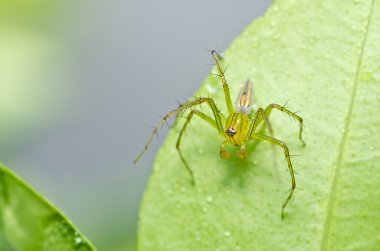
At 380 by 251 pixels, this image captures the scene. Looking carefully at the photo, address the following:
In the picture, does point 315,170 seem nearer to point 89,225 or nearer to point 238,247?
point 238,247

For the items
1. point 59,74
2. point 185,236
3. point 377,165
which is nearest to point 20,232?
point 185,236

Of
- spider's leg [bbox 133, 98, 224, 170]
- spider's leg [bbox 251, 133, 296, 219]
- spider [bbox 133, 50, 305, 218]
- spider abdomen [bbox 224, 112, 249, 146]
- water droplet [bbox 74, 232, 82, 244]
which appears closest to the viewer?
water droplet [bbox 74, 232, 82, 244]

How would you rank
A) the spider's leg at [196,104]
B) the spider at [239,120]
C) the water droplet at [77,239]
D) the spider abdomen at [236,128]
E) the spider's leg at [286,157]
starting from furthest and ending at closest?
1. the spider abdomen at [236,128]
2. the spider's leg at [196,104]
3. the spider at [239,120]
4. the spider's leg at [286,157]
5. the water droplet at [77,239]

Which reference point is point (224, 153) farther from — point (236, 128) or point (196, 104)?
point (236, 128)

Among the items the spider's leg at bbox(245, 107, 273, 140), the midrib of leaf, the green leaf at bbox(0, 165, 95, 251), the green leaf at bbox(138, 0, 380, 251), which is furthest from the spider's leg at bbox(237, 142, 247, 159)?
the green leaf at bbox(0, 165, 95, 251)

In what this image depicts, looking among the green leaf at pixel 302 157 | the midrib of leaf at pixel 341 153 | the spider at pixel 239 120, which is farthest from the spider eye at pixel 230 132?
the midrib of leaf at pixel 341 153

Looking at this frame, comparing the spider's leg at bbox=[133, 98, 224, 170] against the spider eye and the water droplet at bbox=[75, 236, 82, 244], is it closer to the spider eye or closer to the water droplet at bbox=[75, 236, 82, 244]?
the spider eye

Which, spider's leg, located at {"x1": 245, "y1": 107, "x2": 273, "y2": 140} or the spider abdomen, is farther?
the spider abdomen

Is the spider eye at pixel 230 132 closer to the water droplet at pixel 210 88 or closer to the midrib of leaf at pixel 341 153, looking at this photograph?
the water droplet at pixel 210 88
